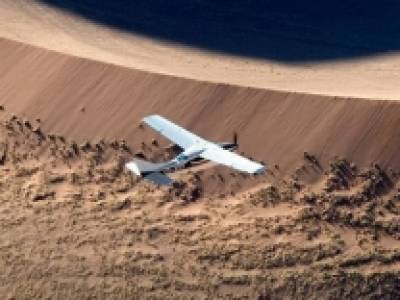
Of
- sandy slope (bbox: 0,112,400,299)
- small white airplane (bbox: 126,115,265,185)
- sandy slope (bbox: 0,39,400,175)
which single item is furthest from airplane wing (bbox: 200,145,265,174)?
sandy slope (bbox: 0,39,400,175)

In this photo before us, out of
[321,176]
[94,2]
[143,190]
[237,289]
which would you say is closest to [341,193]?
[321,176]

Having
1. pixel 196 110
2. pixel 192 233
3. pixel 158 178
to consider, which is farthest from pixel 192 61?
pixel 192 233

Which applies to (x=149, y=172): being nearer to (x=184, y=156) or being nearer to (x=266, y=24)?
(x=184, y=156)

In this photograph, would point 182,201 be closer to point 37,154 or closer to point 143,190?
point 143,190

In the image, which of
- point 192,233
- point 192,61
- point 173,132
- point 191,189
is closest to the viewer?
point 192,233

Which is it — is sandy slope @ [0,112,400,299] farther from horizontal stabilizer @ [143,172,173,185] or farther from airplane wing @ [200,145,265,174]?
airplane wing @ [200,145,265,174]

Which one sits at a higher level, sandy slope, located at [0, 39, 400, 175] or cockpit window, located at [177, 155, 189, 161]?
sandy slope, located at [0, 39, 400, 175]
